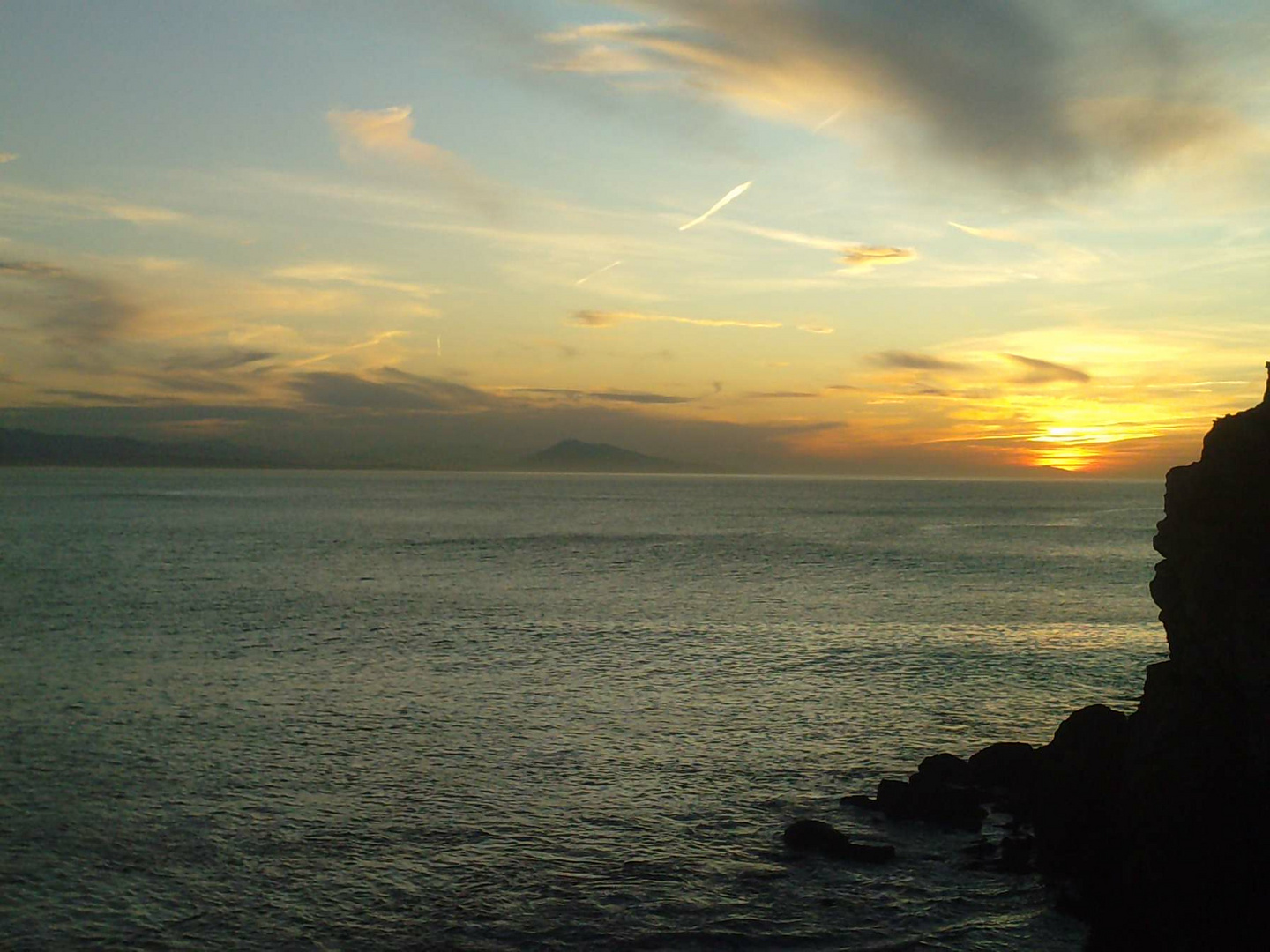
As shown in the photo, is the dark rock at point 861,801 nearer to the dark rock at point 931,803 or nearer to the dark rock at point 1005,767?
the dark rock at point 931,803

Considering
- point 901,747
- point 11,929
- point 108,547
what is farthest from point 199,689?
point 108,547

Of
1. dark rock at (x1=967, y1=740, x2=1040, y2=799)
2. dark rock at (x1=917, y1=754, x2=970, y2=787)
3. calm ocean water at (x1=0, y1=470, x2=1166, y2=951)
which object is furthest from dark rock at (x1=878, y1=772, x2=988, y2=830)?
dark rock at (x1=967, y1=740, x2=1040, y2=799)

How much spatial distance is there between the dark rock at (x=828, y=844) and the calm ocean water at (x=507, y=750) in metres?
0.71

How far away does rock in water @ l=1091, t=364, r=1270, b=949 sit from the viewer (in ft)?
68.6

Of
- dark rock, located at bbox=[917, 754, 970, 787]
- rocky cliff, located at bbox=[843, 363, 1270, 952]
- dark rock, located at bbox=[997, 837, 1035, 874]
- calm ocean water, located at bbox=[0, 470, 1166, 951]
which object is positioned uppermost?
rocky cliff, located at bbox=[843, 363, 1270, 952]

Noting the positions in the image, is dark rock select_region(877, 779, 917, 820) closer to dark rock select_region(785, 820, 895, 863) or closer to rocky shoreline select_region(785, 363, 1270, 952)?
rocky shoreline select_region(785, 363, 1270, 952)

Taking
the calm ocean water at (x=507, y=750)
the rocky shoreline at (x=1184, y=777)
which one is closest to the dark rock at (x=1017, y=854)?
the rocky shoreline at (x=1184, y=777)

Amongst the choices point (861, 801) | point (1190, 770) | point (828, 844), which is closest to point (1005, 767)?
point (861, 801)

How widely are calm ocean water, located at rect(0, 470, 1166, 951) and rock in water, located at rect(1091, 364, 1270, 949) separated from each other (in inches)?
89.8

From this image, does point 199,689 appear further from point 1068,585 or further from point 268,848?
point 1068,585

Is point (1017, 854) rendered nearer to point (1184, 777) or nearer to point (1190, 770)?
point (1184, 777)

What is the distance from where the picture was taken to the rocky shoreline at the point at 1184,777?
21.1m

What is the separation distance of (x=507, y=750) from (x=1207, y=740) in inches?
867

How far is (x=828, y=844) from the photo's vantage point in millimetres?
26047
